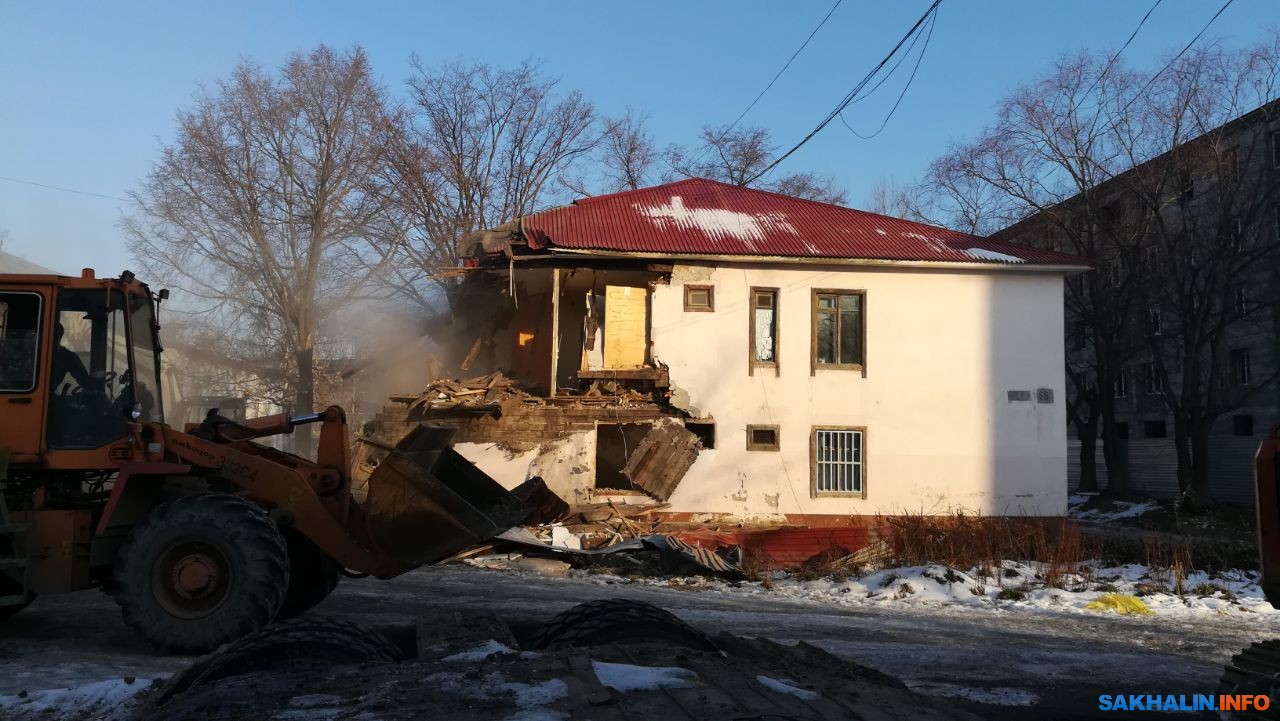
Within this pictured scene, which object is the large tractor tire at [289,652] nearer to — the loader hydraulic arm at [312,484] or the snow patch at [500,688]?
the snow patch at [500,688]

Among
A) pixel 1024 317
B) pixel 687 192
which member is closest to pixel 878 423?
pixel 1024 317

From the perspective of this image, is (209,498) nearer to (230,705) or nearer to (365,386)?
(230,705)

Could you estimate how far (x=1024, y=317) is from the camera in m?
21.9

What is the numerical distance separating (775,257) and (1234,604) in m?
11.5

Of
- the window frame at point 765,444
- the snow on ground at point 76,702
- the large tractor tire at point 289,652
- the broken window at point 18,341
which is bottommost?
the snow on ground at point 76,702

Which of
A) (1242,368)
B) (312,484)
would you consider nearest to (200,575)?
(312,484)

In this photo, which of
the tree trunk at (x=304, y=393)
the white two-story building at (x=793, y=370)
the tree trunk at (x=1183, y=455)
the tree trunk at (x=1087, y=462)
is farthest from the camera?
the tree trunk at (x=1087, y=462)

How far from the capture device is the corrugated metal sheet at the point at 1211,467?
35.3 meters

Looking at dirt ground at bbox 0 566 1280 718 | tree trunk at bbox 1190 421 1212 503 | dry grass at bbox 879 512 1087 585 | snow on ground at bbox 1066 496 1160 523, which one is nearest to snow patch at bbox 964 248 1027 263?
dry grass at bbox 879 512 1087 585

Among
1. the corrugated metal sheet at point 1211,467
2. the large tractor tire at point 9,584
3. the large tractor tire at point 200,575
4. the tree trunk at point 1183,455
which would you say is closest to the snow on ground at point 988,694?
the large tractor tire at point 200,575

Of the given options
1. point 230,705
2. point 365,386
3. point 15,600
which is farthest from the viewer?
point 365,386

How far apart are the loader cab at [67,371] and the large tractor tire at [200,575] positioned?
891 millimetres

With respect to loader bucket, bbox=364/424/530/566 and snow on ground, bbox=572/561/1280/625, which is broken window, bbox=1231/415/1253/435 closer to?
snow on ground, bbox=572/561/1280/625

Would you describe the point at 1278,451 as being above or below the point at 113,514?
above
